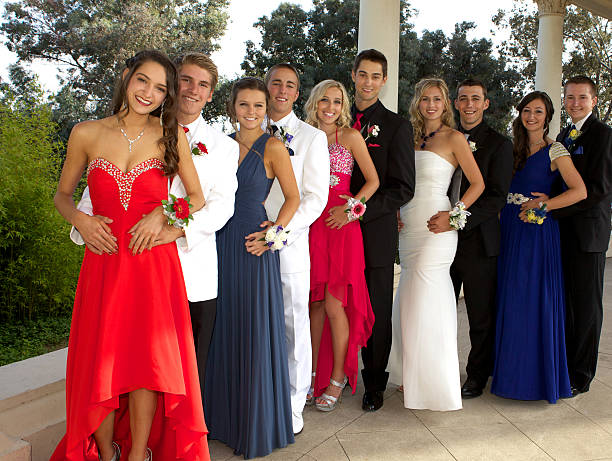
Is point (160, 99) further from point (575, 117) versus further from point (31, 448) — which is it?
point (575, 117)

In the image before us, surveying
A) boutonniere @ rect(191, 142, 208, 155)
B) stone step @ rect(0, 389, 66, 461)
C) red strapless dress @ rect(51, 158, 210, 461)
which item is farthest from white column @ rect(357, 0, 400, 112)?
stone step @ rect(0, 389, 66, 461)

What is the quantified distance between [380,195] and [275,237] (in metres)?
0.98

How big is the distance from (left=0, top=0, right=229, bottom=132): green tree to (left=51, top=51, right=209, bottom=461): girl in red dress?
1958cm

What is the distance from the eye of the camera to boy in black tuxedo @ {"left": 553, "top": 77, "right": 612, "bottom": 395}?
4.29 metres

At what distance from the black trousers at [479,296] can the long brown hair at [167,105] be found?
8.03ft

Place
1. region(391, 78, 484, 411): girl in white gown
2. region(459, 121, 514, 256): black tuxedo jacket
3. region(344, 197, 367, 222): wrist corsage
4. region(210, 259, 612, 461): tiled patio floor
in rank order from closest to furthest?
region(210, 259, 612, 461): tiled patio floor
region(344, 197, 367, 222): wrist corsage
region(391, 78, 484, 411): girl in white gown
region(459, 121, 514, 256): black tuxedo jacket

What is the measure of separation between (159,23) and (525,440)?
21.3 metres

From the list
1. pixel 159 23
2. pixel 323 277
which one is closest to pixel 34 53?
pixel 159 23

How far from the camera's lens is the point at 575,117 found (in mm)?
4461

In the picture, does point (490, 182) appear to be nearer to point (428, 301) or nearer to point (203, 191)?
point (428, 301)

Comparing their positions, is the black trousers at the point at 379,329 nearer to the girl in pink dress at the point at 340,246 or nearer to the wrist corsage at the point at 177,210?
the girl in pink dress at the point at 340,246

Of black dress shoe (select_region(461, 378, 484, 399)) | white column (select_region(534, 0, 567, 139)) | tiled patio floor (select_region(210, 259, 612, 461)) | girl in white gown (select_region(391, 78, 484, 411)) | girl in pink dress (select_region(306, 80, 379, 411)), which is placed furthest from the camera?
white column (select_region(534, 0, 567, 139))

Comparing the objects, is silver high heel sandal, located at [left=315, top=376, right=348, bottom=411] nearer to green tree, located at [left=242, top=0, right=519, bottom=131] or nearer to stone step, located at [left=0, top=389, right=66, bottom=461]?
stone step, located at [left=0, top=389, right=66, bottom=461]

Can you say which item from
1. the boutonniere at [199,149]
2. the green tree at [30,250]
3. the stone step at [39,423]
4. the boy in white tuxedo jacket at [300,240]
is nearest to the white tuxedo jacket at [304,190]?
the boy in white tuxedo jacket at [300,240]
